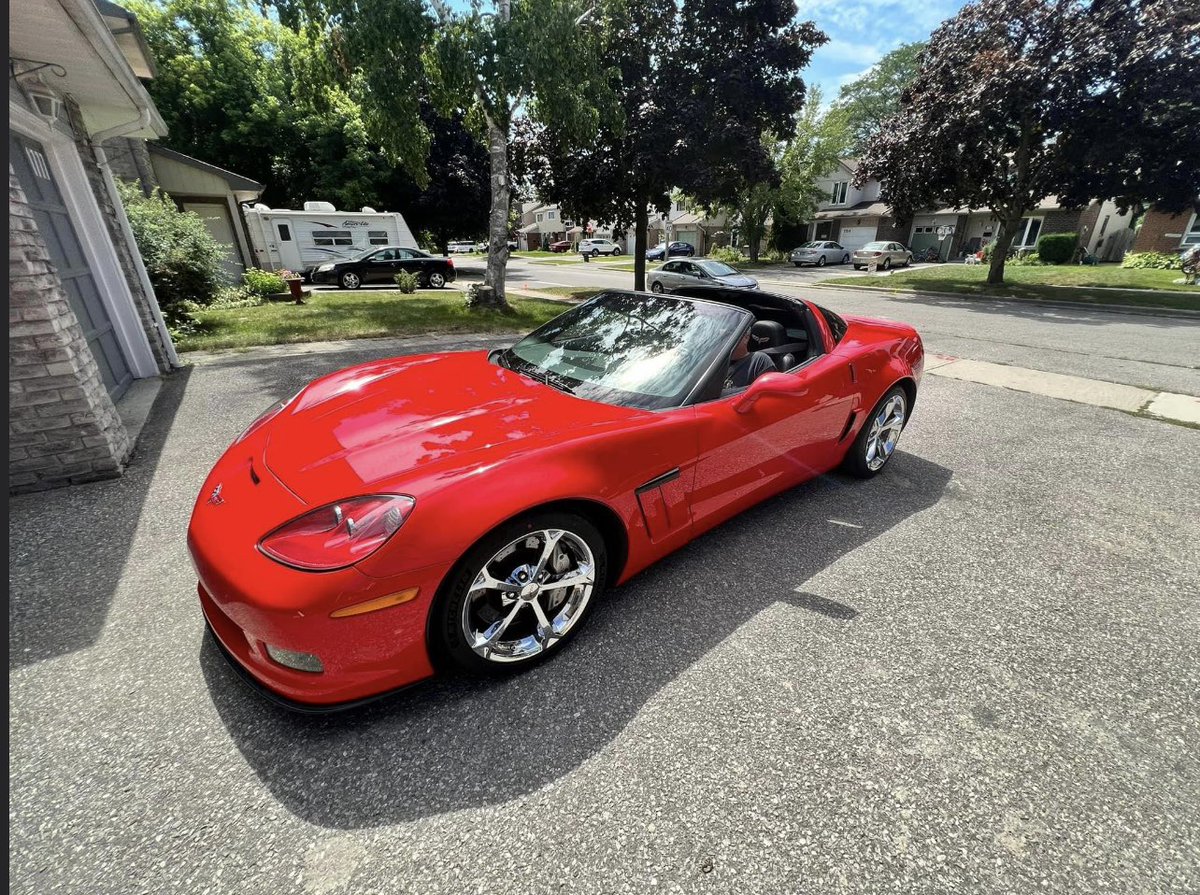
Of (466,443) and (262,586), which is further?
(466,443)

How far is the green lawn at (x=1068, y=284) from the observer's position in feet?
50.6

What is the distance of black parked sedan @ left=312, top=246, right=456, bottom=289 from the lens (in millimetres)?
17109

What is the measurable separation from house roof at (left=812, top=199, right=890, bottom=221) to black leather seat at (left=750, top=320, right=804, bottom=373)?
3847 cm

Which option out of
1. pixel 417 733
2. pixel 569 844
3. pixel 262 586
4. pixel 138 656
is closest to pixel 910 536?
pixel 569 844

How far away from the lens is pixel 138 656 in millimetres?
2115

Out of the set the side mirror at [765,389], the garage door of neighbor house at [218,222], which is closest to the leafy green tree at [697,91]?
the garage door of neighbor house at [218,222]

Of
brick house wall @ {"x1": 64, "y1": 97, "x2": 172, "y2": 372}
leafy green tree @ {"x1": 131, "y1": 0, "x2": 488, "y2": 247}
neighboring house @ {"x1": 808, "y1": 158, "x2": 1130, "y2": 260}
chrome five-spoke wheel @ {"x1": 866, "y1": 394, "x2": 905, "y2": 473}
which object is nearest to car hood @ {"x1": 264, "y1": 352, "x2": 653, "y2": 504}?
chrome five-spoke wheel @ {"x1": 866, "y1": 394, "x2": 905, "y2": 473}

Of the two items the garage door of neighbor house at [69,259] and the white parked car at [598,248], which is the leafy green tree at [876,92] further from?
the garage door of neighbor house at [69,259]

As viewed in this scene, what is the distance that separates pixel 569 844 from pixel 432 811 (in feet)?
1.41

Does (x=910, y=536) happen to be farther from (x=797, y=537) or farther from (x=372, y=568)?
(x=372, y=568)

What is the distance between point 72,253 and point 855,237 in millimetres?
41277

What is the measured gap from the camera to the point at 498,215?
11414 millimetres

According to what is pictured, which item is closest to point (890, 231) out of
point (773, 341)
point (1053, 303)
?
point (1053, 303)

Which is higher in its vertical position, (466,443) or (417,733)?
(466,443)
